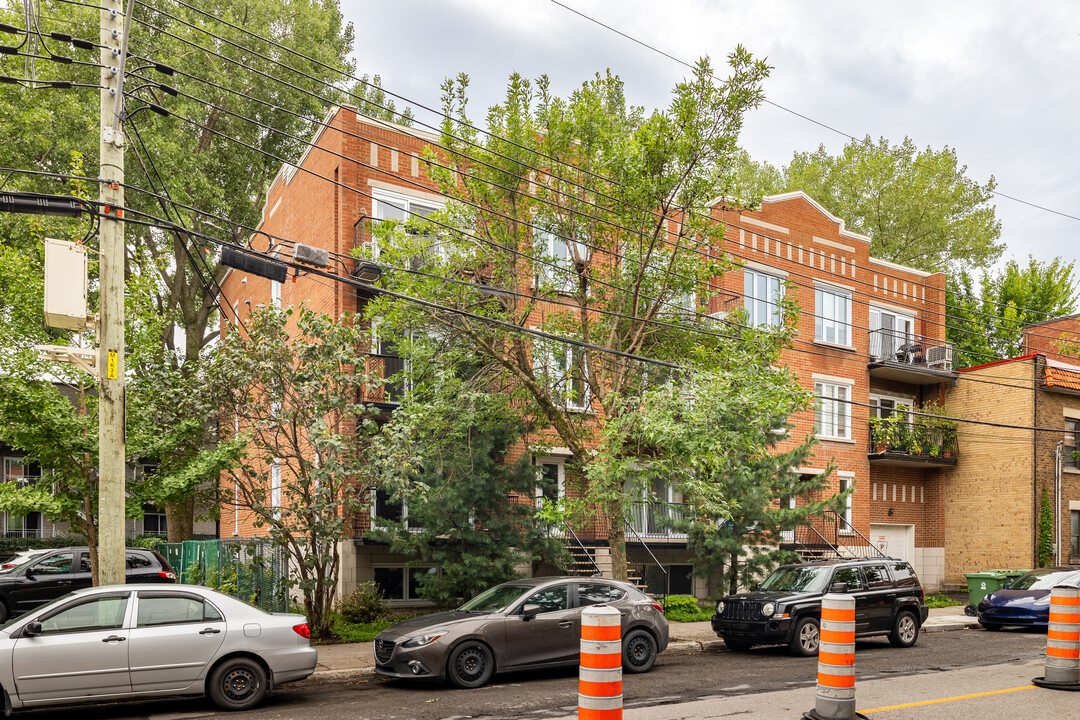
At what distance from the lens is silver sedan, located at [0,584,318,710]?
9.60 metres

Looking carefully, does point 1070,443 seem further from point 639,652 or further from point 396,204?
point 396,204

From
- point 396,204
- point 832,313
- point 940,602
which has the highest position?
point 396,204

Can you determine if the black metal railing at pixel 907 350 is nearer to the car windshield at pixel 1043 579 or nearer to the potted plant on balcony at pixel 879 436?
the potted plant on balcony at pixel 879 436

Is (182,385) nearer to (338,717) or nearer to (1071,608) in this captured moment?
(338,717)

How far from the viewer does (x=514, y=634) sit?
12.2 meters

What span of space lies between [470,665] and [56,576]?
1107 cm

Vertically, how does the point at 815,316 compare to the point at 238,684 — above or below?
above

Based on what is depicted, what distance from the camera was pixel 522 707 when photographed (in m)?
10.4

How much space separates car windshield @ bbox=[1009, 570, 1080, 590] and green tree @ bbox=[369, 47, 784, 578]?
29.7ft

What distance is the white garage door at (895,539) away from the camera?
1179 inches

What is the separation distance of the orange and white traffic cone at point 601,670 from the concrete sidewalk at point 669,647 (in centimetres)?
691

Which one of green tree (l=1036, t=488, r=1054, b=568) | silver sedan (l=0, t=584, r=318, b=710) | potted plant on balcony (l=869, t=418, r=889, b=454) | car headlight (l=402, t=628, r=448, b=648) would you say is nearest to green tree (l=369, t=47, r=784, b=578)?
car headlight (l=402, t=628, r=448, b=648)

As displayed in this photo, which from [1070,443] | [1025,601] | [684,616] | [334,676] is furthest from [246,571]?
→ [1070,443]

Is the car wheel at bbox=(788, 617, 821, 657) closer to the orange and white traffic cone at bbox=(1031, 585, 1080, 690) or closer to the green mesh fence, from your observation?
the orange and white traffic cone at bbox=(1031, 585, 1080, 690)
